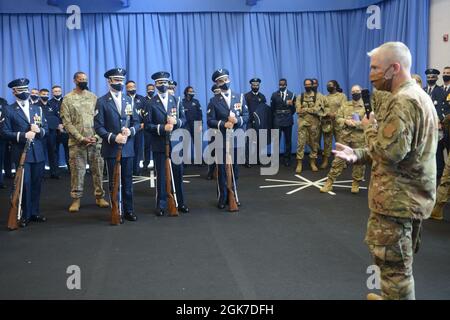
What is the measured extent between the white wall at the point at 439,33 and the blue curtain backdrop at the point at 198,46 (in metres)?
0.86

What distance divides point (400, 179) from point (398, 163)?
9 cm

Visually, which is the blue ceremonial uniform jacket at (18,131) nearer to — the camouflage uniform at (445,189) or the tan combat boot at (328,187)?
the tan combat boot at (328,187)

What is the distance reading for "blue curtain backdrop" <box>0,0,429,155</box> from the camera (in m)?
9.66

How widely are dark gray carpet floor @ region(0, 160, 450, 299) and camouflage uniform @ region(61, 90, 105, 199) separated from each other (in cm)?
50

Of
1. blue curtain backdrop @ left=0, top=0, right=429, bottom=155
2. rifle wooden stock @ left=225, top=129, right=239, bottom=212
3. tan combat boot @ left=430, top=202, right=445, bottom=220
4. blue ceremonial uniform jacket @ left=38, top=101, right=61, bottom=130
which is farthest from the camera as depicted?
blue curtain backdrop @ left=0, top=0, right=429, bottom=155

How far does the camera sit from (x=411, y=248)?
2.60 metres

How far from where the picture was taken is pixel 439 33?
8.16 metres

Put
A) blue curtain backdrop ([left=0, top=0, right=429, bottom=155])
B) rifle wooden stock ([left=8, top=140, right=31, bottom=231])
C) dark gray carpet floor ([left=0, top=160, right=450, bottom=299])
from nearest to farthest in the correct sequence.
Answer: dark gray carpet floor ([left=0, top=160, right=450, bottom=299]) < rifle wooden stock ([left=8, top=140, right=31, bottom=231]) < blue curtain backdrop ([left=0, top=0, right=429, bottom=155])

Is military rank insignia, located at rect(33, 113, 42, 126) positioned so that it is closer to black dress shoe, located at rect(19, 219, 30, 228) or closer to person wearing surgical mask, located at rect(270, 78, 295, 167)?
black dress shoe, located at rect(19, 219, 30, 228)

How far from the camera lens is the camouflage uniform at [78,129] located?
229 inches

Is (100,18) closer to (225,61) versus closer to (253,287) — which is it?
(225,61)

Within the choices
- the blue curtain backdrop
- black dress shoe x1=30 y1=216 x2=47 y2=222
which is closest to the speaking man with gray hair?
black dress shoe x1=30 y1=216 x2=47 y2=222

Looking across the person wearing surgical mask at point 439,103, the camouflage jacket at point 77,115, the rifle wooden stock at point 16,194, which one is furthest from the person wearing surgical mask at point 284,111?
the rifle wooden stock at point 16,194
